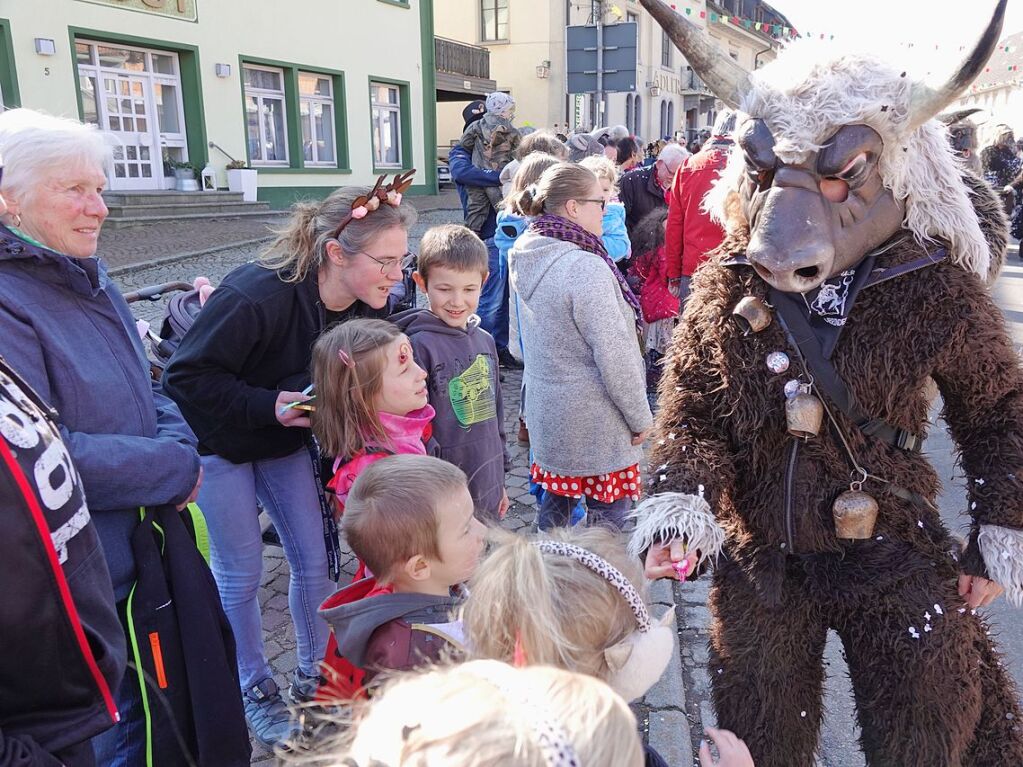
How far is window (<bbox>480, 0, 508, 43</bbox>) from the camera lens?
29453mm

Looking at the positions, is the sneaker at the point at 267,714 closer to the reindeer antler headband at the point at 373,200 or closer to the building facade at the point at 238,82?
the reindeer antler headband at the point at 373,200

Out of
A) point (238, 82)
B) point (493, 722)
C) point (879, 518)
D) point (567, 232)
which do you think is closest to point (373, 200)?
point (567, 232)

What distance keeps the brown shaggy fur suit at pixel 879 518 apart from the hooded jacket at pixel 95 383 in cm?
123

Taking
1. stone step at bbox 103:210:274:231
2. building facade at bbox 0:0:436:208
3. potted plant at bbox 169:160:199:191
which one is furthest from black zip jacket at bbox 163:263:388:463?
potted plant at bbox 169:160:199:191

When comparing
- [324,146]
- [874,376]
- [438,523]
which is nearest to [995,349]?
[874,376]

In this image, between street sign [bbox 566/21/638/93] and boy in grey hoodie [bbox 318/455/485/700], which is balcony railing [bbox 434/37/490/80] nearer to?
street sign [bbox 566/21/638/93]

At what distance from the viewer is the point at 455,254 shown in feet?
9.30

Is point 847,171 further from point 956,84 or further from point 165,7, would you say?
point 165,7

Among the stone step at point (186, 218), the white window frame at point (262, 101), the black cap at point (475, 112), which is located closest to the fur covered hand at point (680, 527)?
the black cap at point (475, 112)

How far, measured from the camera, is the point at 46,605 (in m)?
1.31

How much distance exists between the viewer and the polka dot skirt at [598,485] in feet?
10.6

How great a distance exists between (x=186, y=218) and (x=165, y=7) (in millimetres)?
3743

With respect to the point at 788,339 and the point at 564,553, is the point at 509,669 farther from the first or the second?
the point at 788,339

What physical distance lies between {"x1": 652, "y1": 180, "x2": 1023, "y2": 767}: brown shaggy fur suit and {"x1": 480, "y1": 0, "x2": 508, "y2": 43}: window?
1198 inches
